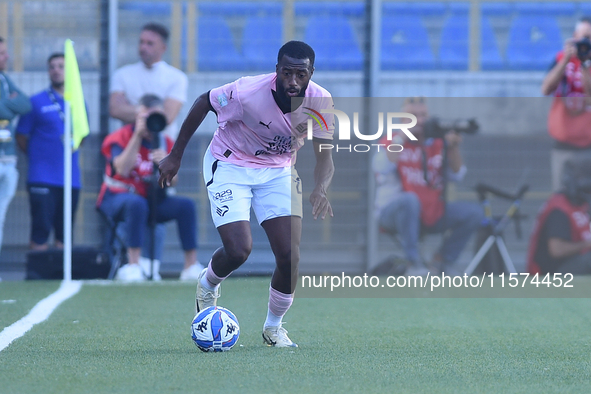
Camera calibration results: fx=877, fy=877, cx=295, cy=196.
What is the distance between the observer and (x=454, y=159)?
9945 millimetres

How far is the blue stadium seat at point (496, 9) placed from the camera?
10516 millimetres

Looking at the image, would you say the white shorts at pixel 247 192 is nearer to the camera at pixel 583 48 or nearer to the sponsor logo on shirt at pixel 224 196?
the sponsor logo on shirt at pixel 224 196

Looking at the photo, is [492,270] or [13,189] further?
[492,270]

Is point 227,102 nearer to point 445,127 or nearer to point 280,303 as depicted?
point 280,303

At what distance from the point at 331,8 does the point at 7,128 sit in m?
3.86

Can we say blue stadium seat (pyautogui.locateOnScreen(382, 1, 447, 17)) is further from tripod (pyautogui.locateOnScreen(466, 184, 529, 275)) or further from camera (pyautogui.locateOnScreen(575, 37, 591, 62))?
tripod (pyautogui.locateOnScreen(466, 184, 529, 275))

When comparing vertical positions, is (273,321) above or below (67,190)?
below

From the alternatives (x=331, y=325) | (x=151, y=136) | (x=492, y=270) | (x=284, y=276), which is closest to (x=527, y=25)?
(x=492, y=270)

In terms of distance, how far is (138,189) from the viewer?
9.06m

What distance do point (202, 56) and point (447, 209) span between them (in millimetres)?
3266

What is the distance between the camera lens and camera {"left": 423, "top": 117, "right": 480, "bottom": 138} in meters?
9.78

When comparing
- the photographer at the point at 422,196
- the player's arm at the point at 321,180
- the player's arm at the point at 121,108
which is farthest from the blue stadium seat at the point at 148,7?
the player's arm at the point at 321,180

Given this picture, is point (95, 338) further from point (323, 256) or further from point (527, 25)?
point (527, 25)

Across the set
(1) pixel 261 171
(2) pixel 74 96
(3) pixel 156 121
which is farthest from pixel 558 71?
(1) pixel 261 171
